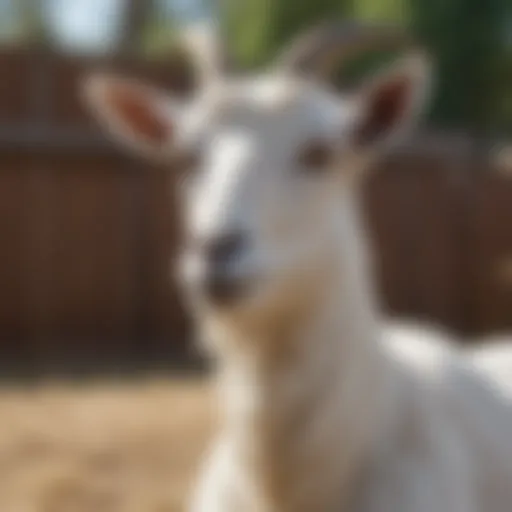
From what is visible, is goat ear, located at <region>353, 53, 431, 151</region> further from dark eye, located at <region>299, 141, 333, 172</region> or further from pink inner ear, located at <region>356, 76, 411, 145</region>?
dark eye, located at <region>299, 141, 333, 172</region>

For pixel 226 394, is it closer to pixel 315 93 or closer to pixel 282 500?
pixel 282 500

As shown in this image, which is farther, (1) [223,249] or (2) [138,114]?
(2) [138,114]

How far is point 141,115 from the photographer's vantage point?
3.86 meters

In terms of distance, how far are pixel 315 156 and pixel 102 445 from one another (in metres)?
4.61

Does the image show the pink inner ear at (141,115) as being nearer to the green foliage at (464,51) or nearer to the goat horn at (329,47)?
the goat horn at (329,47)

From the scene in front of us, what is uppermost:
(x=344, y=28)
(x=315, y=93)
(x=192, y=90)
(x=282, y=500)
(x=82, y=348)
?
(x=192, y=90)

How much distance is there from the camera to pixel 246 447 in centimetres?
339

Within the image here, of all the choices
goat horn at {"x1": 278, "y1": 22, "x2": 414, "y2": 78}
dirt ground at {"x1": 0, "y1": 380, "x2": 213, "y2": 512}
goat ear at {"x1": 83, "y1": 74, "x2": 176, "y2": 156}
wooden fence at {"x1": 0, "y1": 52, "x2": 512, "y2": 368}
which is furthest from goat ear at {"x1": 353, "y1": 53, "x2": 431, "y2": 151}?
wooden fence at {"x1": 0, "y1": 52, "x2": 512, "y2": 368}

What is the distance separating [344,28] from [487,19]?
15379 mm

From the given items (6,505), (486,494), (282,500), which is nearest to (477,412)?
(486,494)

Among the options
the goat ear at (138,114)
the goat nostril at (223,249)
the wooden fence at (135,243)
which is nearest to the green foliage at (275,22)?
the wooden fence at (135,243)

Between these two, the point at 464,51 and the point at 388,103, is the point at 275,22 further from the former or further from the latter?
the point at 388,103

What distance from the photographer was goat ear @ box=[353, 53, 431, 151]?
3580 millimetres

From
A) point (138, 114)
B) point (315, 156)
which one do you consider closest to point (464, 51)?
point (138, 114)
